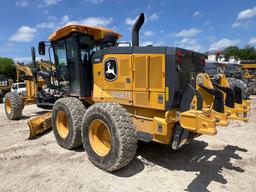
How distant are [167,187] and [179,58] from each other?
203cm

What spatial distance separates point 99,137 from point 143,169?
3.34 ft

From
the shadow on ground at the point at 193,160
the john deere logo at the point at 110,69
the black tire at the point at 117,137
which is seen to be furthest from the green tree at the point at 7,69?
Result: the black tire at the point at 117,137

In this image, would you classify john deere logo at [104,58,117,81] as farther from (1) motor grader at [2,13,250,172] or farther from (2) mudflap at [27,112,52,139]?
(2) mudflap at [27,112,52,139]

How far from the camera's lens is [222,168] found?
431 cm

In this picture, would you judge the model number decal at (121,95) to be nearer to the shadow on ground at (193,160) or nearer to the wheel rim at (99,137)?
the wheel rim at (99,137)

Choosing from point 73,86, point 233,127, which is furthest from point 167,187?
point 233,127

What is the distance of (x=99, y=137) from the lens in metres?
4.57

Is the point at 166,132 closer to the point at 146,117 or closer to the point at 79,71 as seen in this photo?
the point at 146,117

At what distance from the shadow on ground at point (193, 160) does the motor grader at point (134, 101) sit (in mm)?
566

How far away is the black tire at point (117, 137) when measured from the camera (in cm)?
384

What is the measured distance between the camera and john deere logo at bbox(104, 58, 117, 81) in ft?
15.0

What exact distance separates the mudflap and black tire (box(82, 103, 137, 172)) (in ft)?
9.19

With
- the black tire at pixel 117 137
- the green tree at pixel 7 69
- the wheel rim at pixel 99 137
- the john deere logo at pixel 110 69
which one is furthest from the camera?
the green tree at pixel 7 69

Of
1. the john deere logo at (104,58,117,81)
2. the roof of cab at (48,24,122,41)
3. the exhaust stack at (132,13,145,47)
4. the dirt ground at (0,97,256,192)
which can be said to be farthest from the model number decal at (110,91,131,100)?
the roof of cab at (48,24,122,41)
